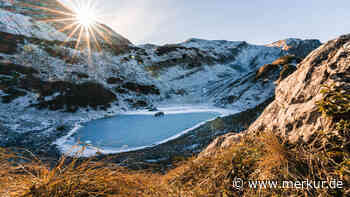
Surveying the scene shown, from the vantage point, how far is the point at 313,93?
199 centimetres

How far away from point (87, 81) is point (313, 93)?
90.8 ft

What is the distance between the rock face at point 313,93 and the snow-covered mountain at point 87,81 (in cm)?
1329

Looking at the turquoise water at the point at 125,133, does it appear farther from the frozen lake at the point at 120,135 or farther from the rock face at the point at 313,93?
the rock face at the point at 313,93

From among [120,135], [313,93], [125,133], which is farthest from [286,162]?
[125,133]

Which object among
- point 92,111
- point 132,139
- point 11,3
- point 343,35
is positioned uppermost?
point 11,3

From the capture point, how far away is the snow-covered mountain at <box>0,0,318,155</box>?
15.7 meters

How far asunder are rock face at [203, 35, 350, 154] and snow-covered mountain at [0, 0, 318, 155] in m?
13.3

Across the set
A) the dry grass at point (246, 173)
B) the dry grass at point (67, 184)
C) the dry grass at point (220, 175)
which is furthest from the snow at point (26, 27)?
the dry grass at point (246, 173)

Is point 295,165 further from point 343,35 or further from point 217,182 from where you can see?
point 343,35

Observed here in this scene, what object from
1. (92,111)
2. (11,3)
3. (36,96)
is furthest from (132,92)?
(11,3)

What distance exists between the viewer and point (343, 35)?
2.13 m

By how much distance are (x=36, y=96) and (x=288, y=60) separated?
33.6 m

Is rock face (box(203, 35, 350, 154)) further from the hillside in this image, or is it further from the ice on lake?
the ice on lake

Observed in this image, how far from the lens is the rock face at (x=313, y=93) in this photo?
5.33 ft
